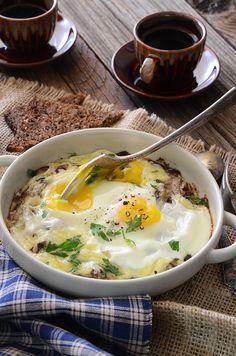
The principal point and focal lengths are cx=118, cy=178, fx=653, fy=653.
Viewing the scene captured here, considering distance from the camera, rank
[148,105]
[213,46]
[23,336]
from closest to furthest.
A: [23,336], [148,105], [213,46]

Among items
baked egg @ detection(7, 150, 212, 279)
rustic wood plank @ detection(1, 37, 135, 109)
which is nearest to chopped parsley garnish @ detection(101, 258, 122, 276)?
baked egg @ detection(7, 150, 212, 279)

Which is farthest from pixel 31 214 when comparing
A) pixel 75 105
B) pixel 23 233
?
pixel 75 105

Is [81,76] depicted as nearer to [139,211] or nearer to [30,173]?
[30,173]

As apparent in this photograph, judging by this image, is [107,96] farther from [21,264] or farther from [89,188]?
[21,264]

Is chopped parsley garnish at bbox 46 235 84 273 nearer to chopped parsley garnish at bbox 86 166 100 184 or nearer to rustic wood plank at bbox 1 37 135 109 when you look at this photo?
chopped parsley garnish at bbox 86 166 100 184

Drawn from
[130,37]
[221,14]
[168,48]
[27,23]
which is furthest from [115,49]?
[221,14]

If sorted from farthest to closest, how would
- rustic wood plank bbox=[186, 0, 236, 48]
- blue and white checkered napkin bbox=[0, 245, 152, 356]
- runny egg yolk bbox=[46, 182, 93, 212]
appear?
1. rustic wood plank bbox=[186, 0, 236, 48]
2. runny egg yolk bbox=[46, 182, 93, 212]
3. blue and white checkered napkin bbox=[0, 245, 152, 356]
